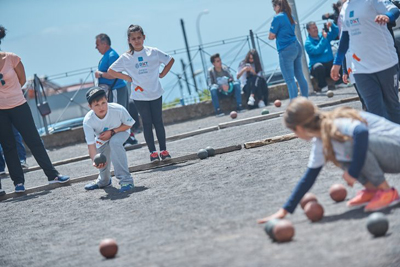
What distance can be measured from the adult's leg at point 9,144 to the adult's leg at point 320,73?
10.4 metres

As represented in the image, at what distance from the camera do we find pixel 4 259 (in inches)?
241

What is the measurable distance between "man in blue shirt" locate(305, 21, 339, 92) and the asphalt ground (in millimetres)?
9005

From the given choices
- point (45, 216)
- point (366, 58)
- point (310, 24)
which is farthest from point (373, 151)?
point (310, 24)

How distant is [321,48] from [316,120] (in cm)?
1347

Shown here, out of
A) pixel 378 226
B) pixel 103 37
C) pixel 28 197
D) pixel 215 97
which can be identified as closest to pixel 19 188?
pixel 28 197

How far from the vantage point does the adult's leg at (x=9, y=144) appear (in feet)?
32.6

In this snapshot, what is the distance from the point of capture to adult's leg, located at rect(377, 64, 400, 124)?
7.78m

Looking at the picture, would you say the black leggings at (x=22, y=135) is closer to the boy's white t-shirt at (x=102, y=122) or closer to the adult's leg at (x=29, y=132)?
the adult's leg at (x=29, y=132)

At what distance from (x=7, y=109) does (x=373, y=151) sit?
607 centimetres

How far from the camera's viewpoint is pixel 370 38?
7.86 metres

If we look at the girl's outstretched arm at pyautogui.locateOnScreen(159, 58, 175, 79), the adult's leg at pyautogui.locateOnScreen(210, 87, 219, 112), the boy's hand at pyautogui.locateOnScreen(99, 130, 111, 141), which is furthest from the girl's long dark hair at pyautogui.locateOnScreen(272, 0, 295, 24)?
the adult's leg at pyautogui.locateOnScreen(210, 87, 219, 112)

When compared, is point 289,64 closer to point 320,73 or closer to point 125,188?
point 125,188

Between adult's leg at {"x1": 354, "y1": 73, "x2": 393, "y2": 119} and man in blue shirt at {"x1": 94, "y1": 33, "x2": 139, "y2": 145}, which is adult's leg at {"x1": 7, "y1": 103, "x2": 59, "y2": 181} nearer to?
man in blue shirt at {"x1": 94, "y1": 33, "x2": 139, "y2": 145}

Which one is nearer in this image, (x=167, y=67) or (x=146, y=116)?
(x=146, y=116)
